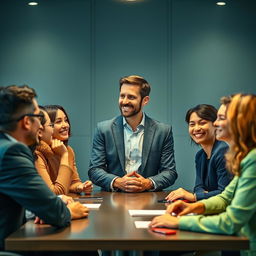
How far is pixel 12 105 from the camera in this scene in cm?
263

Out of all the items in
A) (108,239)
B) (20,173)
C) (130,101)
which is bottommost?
(108,239)

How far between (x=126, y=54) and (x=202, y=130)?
2.46 m

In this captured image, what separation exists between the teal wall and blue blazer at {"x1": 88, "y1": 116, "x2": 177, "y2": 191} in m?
1.70

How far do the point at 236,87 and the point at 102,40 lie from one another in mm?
1721

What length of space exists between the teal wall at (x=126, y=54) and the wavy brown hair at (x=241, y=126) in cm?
384

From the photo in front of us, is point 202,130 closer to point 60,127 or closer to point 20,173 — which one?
point 60,127

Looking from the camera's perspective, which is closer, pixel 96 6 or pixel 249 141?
pixel 249 141

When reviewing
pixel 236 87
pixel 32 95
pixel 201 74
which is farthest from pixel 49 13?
pixel 32 95

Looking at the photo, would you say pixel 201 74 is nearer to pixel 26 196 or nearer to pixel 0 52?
pixel 0 52

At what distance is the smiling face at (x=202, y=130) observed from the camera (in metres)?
4.19

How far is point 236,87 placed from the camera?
6.45 m

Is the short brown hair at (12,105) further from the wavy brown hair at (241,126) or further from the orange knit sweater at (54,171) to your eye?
the orange knit sweater at (54,171)

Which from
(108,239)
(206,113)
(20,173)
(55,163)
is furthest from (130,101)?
(108,239)

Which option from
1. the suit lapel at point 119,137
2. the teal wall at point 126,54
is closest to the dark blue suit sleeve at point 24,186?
the suit lapel at point 119,137
